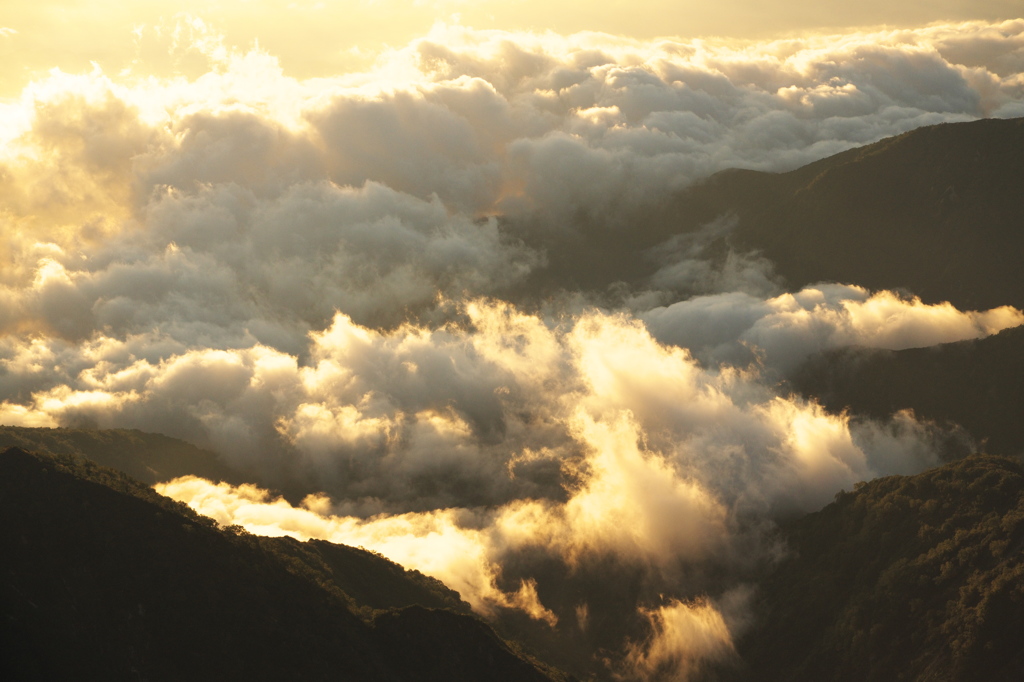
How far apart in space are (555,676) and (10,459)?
334 feet

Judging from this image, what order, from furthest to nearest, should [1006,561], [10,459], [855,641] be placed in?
1. [855,641]
2. [1006,561]
3. [10,459]

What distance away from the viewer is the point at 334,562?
184m

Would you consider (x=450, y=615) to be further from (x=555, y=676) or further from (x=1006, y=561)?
(x=1006, y=561)

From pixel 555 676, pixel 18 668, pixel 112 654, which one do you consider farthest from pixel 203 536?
pixel 555 676

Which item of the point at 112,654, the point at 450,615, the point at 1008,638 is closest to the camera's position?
the point at 112,654

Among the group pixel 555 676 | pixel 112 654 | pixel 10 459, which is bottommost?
pixel 555 676

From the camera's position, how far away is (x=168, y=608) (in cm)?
12975

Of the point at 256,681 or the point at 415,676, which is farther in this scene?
the point at 415,676

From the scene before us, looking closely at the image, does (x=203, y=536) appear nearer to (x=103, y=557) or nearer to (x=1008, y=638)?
(x=103, y=557)

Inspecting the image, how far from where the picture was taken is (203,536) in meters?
141

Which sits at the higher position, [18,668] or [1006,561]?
[1006,561]

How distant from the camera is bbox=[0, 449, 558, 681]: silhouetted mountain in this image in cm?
12075

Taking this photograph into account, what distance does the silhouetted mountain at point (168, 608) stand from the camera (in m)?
121

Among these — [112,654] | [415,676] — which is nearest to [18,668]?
[112,654]
